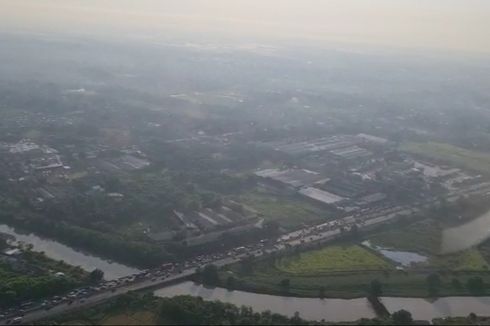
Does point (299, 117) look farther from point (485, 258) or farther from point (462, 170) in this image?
point (485, 258)

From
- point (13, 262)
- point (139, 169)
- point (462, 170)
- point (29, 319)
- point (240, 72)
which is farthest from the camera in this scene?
point (240, 72)

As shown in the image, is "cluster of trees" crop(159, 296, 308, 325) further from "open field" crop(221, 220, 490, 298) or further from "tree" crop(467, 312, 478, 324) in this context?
"tree" crop(467, 312, 478, 324)

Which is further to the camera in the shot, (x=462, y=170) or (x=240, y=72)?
(x=240, y=72)

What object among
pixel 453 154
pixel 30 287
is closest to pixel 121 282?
pixel 30 287

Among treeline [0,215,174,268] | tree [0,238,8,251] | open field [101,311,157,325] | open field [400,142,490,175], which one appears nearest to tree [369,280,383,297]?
treeline [0,215,174,268]

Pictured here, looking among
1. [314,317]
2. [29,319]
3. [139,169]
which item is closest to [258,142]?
[139,169]
